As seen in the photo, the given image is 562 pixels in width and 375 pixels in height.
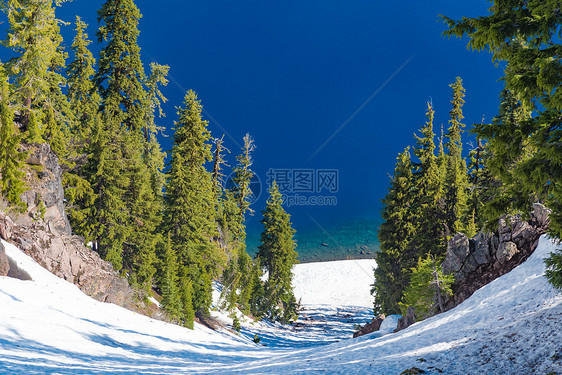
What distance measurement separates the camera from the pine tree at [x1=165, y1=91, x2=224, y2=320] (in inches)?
1277

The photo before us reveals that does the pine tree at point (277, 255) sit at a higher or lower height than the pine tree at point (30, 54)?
lower

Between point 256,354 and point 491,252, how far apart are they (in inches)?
539

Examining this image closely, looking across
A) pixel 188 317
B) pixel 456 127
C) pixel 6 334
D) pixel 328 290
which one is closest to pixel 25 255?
pixel 6 334

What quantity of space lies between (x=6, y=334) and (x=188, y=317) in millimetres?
16793

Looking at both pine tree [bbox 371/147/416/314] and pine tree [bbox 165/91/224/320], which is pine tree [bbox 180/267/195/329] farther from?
pine tree [bbox 371/147/416/314]

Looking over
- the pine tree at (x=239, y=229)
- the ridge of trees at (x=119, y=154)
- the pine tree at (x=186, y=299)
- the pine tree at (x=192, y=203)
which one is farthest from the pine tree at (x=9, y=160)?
the pine tree at (x=239, y=229)

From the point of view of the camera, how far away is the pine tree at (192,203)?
32438 mm

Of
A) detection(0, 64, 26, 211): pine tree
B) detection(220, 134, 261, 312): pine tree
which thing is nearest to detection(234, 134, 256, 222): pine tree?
detection(220, 134, 261, 312): pine tree

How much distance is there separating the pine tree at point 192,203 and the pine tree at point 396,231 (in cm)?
1502

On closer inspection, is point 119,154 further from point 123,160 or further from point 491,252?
point 491,252

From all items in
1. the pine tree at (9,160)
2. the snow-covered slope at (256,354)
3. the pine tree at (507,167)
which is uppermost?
the pine tree at (9,160)

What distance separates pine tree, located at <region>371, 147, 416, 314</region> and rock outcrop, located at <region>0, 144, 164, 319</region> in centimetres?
1920

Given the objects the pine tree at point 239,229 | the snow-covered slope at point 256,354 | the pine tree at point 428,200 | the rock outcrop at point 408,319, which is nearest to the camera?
the snow-covered slope at point 256,354

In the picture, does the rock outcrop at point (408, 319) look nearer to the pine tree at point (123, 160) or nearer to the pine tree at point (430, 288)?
the pine tree at point (430, 288)
